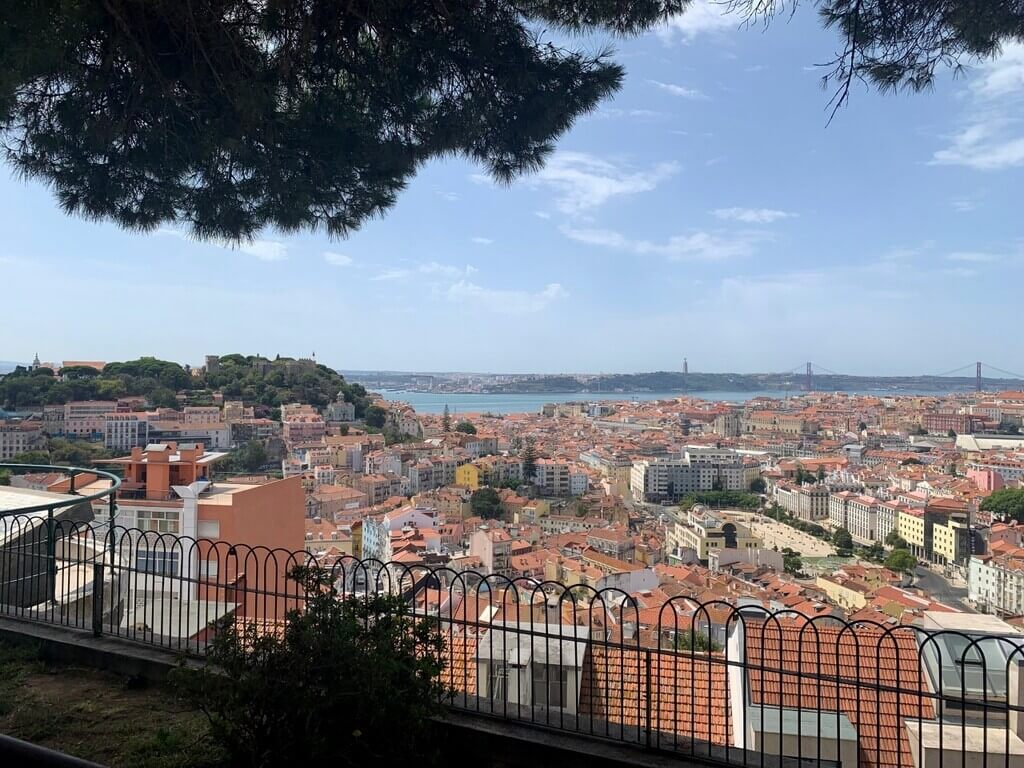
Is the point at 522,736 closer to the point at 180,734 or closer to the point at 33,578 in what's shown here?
the point at 180,734

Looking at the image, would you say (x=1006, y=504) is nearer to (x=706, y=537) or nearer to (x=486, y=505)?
(x=706, y=537)

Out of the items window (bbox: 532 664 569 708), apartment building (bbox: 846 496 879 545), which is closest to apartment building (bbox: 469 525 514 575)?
window (bbox: 532 664 569 708)

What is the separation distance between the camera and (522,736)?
8.04 ft

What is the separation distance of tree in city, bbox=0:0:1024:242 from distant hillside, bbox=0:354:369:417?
59.0ft

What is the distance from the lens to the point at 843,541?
852 inches

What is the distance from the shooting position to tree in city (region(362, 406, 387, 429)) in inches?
1200

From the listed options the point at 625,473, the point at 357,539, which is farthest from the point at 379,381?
the point at 357,539

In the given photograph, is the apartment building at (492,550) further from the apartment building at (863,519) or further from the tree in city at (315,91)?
the apartment building at (863,519)

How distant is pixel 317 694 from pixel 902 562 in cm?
1772

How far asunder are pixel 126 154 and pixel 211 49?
3.28ft

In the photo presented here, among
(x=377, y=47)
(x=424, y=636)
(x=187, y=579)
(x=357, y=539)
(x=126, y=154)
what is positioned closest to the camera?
(x=424, y=636)

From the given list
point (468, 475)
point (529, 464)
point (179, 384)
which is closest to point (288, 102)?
point (179, 384)

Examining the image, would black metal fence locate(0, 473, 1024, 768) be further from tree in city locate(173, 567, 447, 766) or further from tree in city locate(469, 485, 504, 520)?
tree in city locate(469, 485, 504, 520)

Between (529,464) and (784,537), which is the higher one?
(529,464)
